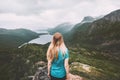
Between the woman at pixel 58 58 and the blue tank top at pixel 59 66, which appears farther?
the blue tank top at pixel 59 66

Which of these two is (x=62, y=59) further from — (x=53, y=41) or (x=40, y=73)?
(x=40, y=73)

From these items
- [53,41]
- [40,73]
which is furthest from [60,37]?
[40,73]

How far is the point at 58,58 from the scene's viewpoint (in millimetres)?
17688

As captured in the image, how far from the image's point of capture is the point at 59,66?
58.3ft

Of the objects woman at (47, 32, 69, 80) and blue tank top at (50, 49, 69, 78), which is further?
blue tank top at (50, 49, 69, 78)

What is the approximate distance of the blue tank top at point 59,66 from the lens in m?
17.6

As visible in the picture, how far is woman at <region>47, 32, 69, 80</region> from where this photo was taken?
688 inches

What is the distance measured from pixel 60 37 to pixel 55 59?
4.08 ft

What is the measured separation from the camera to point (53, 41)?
17.5m

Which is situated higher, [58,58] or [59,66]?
[58,58]

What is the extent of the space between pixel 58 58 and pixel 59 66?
46cm

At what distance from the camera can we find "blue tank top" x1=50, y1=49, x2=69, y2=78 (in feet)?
57.9

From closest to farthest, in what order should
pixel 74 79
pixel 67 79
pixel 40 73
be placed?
pixel 67 79, pixel 40 73, pixel 74 79

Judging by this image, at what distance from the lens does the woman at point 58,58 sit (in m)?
17.5
